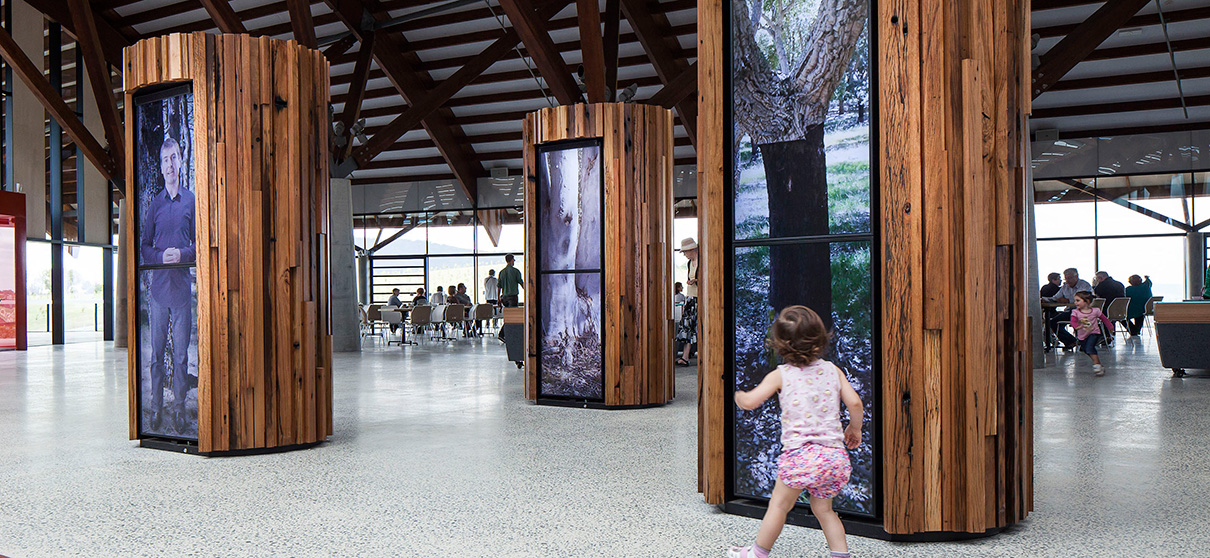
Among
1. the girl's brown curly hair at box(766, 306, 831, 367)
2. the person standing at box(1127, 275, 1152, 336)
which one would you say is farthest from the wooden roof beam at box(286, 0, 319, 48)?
the person standing at box(1127, 275, 1152, 336)

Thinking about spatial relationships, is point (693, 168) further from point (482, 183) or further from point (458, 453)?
point (458, 453)

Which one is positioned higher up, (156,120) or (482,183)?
(482,183)

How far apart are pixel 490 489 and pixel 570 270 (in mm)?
3373

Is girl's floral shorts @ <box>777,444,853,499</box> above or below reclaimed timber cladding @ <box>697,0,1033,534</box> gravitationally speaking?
below

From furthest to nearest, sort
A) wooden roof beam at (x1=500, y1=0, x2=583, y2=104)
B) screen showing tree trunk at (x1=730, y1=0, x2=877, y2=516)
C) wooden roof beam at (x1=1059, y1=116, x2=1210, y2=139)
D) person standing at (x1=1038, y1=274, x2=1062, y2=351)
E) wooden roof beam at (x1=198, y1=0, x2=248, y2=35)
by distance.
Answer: wooden roof beam at (x1=1059, y1=116, x2=1210, y2=139), person standing at (x1=1038, y1=274, x2=1062, y2=351), wooden roof beam at (x1=198, y1=0, x2=248, y2=35), wooden roof beam at (x1=500, y1=0, x2=583, y2=104), screen showing tree trunk at (x1=730, y1=0, x2=877, y2=516)

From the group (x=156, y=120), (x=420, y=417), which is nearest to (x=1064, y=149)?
(x=420, y=417)

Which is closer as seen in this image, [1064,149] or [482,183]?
[1064,149]

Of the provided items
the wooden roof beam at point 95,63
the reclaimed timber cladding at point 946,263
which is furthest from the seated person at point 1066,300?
the wooden roof beam at point 95,63

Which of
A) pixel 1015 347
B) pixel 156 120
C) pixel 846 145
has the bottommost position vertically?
pixel 1015 347

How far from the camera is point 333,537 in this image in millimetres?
3215

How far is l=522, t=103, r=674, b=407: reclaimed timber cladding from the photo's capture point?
701 cm

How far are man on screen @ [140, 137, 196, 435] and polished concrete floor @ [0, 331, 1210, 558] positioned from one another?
39 centimetres

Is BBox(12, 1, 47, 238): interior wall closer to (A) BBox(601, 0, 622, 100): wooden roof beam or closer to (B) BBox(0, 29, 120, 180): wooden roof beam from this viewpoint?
(B) BBox(0, 29, 120, 180): wooden roof beam

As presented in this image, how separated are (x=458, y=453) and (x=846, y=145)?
9.08 feet
